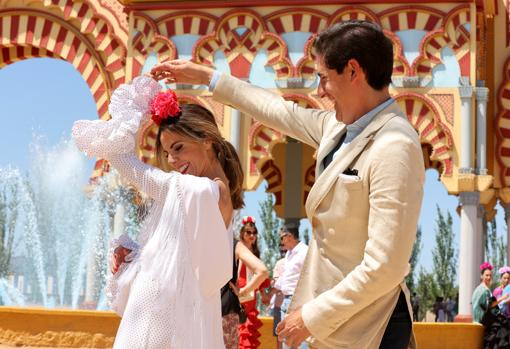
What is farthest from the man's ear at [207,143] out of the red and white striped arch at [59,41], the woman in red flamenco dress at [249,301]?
the red and white striped arch at [59,41]

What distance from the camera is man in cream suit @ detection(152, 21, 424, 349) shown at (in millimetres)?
2846

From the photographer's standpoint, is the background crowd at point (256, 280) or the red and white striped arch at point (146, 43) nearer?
the background crowd at point (256, 280)

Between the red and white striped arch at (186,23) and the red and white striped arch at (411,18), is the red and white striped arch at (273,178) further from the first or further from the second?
the red and white striped arch at (411,18)

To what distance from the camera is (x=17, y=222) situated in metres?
18.2

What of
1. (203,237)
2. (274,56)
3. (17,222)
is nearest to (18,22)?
(17,222)

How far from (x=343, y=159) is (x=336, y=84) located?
230mm

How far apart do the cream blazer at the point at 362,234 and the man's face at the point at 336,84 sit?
11 cm

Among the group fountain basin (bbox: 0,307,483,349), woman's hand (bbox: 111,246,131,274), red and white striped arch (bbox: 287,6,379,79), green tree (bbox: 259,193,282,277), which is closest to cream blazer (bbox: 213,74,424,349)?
woman's hand (bbox: 111,246,131,274)

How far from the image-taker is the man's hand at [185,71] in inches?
140

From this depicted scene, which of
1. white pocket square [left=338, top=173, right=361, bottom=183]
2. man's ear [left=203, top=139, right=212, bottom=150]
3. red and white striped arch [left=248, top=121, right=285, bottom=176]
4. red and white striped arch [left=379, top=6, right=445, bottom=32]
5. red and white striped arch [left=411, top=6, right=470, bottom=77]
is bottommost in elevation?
white pocket square [left=338, top=173, right=361, bottom=183]

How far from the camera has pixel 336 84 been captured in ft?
10.1

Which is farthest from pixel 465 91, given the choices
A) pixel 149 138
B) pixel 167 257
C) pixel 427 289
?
pixel 427 289

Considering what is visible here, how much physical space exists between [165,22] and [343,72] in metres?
13.3

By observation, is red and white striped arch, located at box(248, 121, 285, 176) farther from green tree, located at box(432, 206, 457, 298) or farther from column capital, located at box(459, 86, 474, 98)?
green tree, located at box(432, 206, 457, 298)
